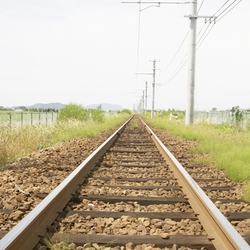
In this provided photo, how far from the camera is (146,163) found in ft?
23.9

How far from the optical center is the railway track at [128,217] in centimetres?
278

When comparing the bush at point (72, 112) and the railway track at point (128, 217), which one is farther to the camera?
the bush at point (72, 112)

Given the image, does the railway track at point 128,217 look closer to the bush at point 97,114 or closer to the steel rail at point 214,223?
the steel rail at point 214,223

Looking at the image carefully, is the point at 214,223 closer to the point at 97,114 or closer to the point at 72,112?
the point at 72,112

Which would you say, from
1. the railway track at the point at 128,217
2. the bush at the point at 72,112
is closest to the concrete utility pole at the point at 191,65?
the bush at the point at 72,112

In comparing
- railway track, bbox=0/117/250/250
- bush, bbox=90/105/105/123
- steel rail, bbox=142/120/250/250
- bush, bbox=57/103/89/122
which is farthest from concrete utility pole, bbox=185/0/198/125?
steel rail, bbox=142/120/250/250

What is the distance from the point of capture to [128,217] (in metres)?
3.47

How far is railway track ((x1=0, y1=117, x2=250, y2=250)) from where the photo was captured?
278cm

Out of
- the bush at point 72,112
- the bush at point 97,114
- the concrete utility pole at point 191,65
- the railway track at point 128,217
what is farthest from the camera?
the bush at point 97,114

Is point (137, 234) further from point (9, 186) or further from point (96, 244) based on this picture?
point (9, 186)

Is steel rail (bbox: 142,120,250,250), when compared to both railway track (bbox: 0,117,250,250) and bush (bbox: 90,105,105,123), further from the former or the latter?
bush (bbox: 90,105,105,123)

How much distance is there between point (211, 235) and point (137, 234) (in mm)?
588

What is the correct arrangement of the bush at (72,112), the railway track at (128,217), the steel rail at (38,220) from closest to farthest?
1. the steel rail at (38,220)
2. the railway track at (128,217)
3. the bush at (72,112)

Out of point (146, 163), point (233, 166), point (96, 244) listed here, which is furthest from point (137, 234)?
point (146, 163)
